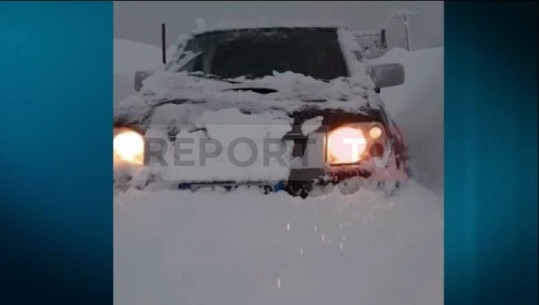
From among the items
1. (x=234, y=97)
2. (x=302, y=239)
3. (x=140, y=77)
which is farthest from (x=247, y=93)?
(x=302, y=239)

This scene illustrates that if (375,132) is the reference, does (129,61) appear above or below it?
above

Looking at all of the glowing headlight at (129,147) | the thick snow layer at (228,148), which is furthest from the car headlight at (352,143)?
the glowing headlight at (129,147)

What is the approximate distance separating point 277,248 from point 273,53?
0.55m

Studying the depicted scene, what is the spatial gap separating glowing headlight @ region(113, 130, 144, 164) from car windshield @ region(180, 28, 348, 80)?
27 centimetres

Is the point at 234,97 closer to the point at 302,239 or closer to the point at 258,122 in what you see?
the point at 258,122

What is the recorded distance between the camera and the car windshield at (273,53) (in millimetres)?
1719

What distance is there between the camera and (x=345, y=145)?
Answer: 169 cm

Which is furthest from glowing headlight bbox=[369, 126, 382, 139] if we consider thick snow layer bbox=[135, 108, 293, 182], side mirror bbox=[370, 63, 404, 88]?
thick snow layer bbox=[135, 108, 293, 182]

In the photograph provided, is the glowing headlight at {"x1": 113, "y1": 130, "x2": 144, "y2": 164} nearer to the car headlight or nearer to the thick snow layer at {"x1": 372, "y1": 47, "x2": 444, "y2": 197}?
the car headlight
